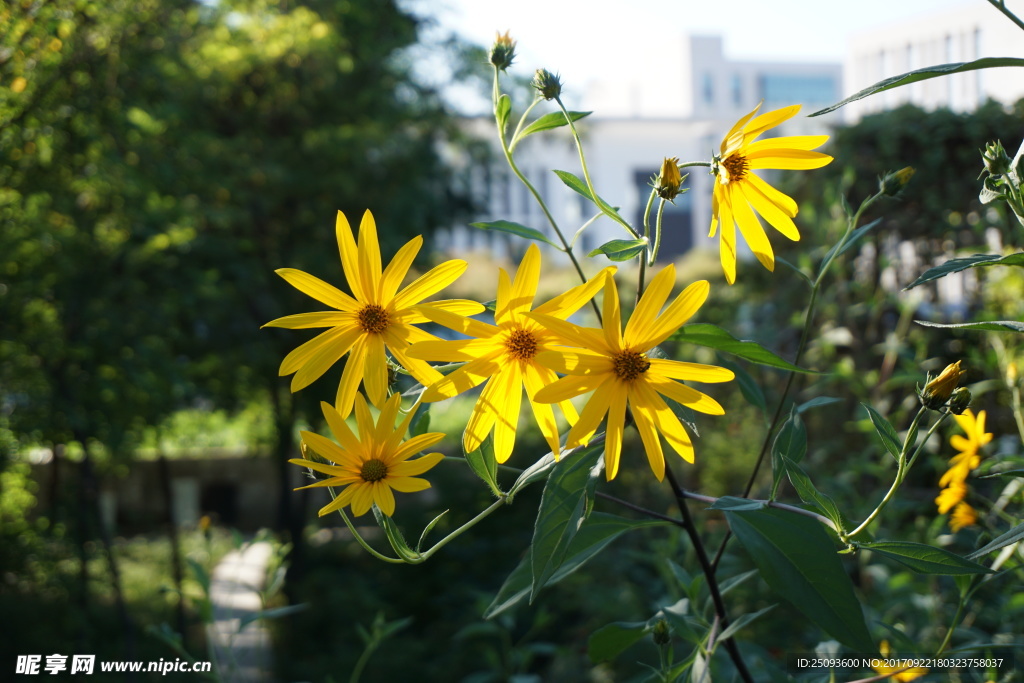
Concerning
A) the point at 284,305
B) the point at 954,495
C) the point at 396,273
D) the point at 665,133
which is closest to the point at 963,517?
the point at 954,495

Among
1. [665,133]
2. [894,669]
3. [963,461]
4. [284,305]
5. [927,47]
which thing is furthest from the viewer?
[665,133]

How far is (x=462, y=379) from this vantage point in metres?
0.45

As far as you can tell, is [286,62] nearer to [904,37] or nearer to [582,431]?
[582,431]

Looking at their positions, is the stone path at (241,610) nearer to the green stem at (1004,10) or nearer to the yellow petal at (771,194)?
the yellow petal at (771,194)

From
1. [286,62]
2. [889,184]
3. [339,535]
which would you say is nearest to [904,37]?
[286,62]

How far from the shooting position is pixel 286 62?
3758mm

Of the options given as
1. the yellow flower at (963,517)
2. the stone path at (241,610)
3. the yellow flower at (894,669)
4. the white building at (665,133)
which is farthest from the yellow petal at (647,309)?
the white building at (665,133)

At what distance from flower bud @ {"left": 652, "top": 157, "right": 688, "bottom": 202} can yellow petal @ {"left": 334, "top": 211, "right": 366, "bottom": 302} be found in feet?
0.68

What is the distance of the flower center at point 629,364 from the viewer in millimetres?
463

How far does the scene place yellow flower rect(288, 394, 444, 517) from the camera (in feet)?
1.69

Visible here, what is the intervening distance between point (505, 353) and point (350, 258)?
0.46ft

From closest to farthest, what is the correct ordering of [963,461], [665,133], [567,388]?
[567,388] < [963,461] < [665,133]

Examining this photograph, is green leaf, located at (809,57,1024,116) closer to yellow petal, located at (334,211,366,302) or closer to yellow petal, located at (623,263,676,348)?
yellow petal, located at (623,263,676,348)

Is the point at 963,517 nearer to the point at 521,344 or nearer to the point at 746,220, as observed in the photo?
the point at 746,220
